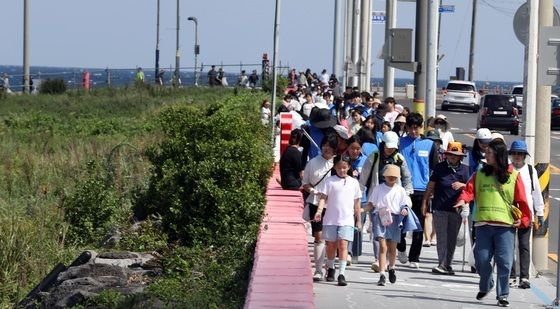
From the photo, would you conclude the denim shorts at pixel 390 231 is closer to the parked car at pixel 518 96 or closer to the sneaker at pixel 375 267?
the sneaker at pixel 375 267

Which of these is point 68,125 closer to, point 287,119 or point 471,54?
point 287,119

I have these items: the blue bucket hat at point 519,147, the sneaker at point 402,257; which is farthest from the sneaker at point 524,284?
the sneaker at point 402,257

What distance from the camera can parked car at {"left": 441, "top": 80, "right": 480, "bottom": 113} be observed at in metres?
73.4

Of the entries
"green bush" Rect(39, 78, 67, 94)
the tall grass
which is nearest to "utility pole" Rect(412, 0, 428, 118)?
the tall grass

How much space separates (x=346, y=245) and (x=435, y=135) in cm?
579

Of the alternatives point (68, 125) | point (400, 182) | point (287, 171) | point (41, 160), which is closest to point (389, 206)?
point (400, 182)

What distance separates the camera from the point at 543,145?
17.1 metres

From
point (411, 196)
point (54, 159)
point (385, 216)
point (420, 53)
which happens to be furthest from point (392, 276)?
point (54, 159)

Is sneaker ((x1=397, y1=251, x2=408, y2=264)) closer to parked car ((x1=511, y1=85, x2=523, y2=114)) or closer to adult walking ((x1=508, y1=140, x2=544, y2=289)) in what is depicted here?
adult walking ((x1=508, y1=140, x2=544, y2=289))

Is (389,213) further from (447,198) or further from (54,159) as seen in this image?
(54,159)

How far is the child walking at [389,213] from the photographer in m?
14.7

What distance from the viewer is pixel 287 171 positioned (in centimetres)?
1722

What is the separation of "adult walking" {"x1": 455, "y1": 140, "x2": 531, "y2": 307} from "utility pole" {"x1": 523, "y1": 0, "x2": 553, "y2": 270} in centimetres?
343

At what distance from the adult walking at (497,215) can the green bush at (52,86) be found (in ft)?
163
